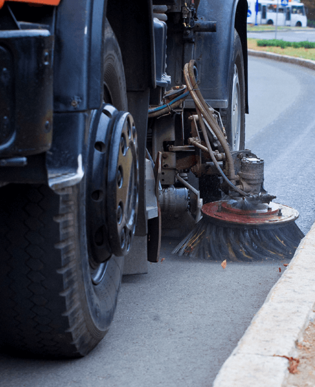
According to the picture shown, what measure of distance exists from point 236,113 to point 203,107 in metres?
1.20

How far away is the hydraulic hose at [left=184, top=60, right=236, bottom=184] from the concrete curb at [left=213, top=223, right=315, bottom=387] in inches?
35.9

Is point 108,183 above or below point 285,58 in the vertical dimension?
below

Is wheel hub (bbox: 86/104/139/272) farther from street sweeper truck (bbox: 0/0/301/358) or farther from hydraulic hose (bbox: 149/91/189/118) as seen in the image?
hydraulic hose (bbox: 149/91/189/118)

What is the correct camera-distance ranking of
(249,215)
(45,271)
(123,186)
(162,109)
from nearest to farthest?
(45,271) → (123,186) → (162,109) → (249,215)

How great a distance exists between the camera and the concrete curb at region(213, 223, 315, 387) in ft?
5.55

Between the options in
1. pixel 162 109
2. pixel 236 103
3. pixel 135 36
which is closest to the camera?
pixel 135 36

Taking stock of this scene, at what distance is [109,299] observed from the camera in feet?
7.00

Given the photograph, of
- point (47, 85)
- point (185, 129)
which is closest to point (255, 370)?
point (47, 85)

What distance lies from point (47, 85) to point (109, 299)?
954 millimetres

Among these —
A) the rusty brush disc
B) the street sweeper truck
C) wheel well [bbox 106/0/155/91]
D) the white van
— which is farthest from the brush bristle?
the white van

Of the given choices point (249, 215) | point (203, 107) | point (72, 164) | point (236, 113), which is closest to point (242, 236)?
point (249, 215)

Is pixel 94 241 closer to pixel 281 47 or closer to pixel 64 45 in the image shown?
pixel 64 45

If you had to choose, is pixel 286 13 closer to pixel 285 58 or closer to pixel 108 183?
pixel 285 58

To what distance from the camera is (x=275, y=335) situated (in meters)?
1.95
